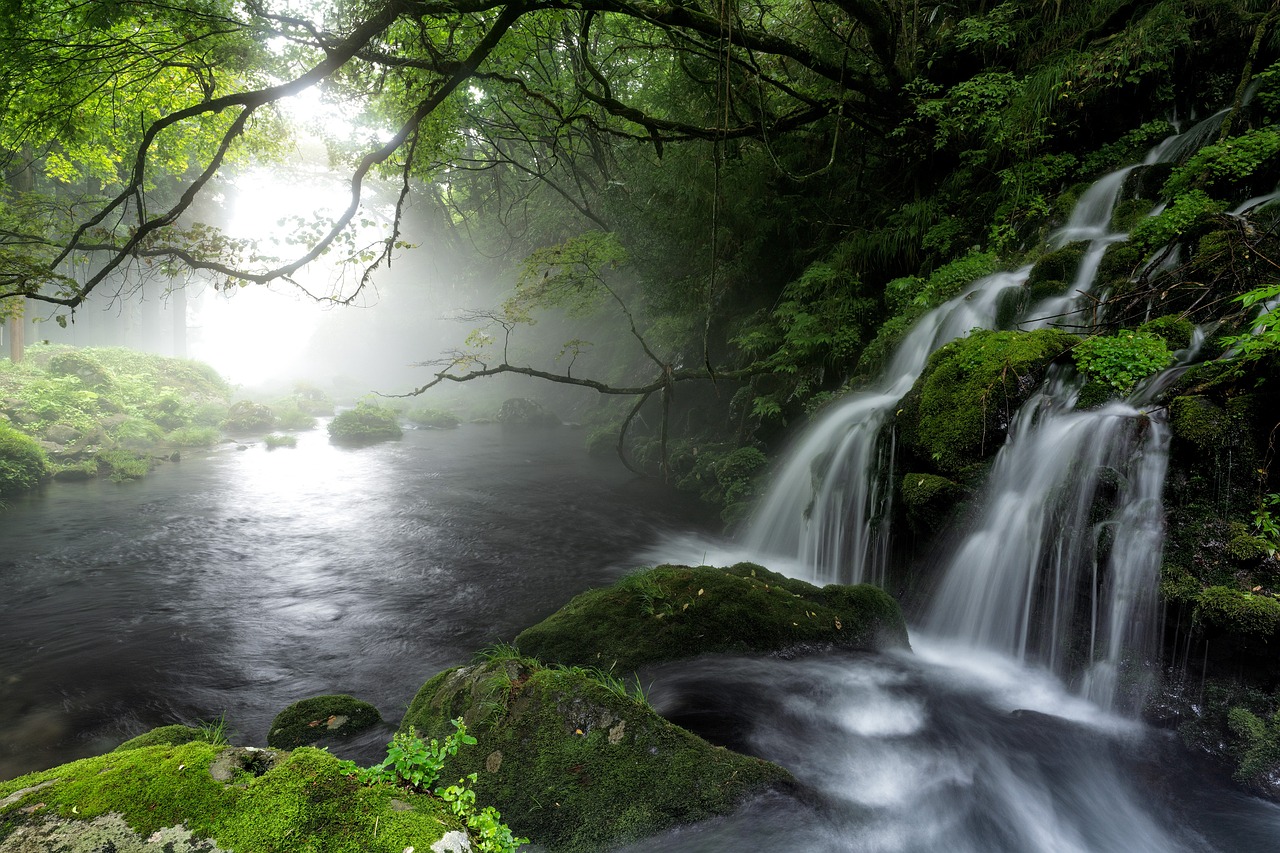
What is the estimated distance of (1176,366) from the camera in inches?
198

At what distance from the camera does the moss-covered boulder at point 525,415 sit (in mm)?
24875

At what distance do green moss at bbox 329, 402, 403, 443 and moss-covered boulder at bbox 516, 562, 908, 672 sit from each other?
59.1 ft

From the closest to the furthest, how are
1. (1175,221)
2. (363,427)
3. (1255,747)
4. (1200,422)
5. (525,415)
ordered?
(1255,747)
(1200,422)
(1175,221)
(363,427)
(525,415)

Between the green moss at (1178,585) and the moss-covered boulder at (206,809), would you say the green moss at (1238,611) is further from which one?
the moss-covered boulder at (206,809)

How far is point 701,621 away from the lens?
5.06 meters

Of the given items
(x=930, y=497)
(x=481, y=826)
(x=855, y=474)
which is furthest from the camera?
(x=855, y=474)

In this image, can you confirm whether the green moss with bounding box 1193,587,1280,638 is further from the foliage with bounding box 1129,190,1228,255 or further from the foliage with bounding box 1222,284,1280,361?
the foliage with bounding box 1129,190,1228,255

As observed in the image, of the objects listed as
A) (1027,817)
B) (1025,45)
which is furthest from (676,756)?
(1025,45)

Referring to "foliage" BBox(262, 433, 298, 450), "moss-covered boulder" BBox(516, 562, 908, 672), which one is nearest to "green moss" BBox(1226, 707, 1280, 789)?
"moss-covered boulder" BBox(516, 562, 908, 672)

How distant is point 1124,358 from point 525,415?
2204 cm

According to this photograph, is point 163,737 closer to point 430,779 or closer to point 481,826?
point 430,779

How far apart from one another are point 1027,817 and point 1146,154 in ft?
28.1

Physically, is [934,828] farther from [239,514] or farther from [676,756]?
[239,514]

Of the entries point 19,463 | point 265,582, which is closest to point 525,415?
point 19,463
